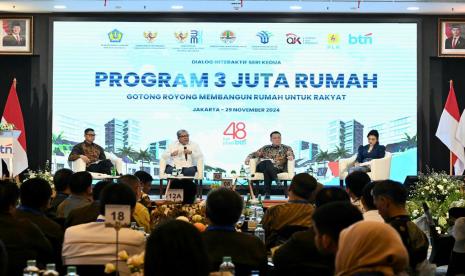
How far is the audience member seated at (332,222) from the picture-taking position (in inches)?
111

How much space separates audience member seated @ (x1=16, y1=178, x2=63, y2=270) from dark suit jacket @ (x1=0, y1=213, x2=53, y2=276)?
54cm

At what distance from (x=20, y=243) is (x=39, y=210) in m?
0.73

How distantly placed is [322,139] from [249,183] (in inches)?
84.6

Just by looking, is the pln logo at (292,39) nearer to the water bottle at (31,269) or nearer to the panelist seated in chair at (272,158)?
the panelist seated in chair at (272,158)

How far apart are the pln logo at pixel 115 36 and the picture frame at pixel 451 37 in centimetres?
527

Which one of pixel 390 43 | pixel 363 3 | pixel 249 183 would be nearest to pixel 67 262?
pixel 249 183

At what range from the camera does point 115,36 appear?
1329cm

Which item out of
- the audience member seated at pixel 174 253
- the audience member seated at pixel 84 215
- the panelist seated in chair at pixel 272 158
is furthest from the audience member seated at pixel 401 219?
the panelist seated in chair at pixel 272 158

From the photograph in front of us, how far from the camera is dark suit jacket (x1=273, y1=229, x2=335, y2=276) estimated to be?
360 cm

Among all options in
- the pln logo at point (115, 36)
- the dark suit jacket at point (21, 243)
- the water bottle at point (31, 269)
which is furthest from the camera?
the pln logo at point (115, 36)

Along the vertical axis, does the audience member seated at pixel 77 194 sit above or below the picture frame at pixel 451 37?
below

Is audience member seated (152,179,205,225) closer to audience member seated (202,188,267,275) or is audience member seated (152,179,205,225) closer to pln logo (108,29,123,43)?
audience member seated (202,188,267,275)

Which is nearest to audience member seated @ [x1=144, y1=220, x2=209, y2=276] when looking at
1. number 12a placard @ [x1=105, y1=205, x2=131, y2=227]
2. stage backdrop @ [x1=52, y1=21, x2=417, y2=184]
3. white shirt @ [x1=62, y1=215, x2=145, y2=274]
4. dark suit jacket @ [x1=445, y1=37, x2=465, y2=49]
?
number 12a placard @ [x1=105, y1=205, x2=131, y2=227]

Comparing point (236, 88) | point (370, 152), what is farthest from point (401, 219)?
point (236, 88)
